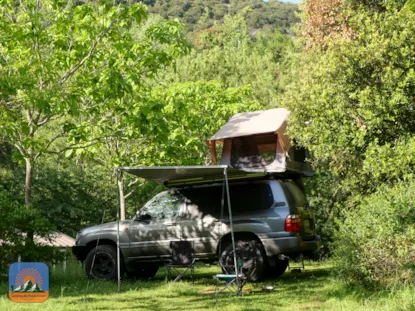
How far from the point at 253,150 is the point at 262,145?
313 mm

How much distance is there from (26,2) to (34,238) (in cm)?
478

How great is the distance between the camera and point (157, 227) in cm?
1262

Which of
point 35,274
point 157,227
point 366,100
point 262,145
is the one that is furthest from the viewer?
point 262,145

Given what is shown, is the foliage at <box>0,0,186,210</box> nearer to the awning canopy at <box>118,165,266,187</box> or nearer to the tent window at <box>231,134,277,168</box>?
the awning canopy at <box>118,165,266,187</box>

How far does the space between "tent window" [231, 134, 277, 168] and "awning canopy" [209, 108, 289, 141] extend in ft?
0.79

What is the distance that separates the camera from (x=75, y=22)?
41.7 feet

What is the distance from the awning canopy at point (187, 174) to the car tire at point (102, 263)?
1.72 meters

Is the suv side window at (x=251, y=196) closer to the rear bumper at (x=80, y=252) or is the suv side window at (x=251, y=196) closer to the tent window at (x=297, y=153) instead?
the tent window at (x=297, y=153)

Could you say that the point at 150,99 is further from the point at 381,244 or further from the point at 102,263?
the point at 381,244

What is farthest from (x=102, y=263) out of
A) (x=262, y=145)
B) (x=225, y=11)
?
(x=225, y=11)

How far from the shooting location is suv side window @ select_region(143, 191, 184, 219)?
41.6 feet

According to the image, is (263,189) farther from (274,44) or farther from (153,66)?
(274,44)

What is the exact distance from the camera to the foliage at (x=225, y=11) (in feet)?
390

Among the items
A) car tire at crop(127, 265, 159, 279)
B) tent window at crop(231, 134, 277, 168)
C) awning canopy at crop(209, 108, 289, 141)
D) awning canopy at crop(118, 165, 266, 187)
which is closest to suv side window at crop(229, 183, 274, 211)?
awning canopy at crop(118, 165, 266, 187)
